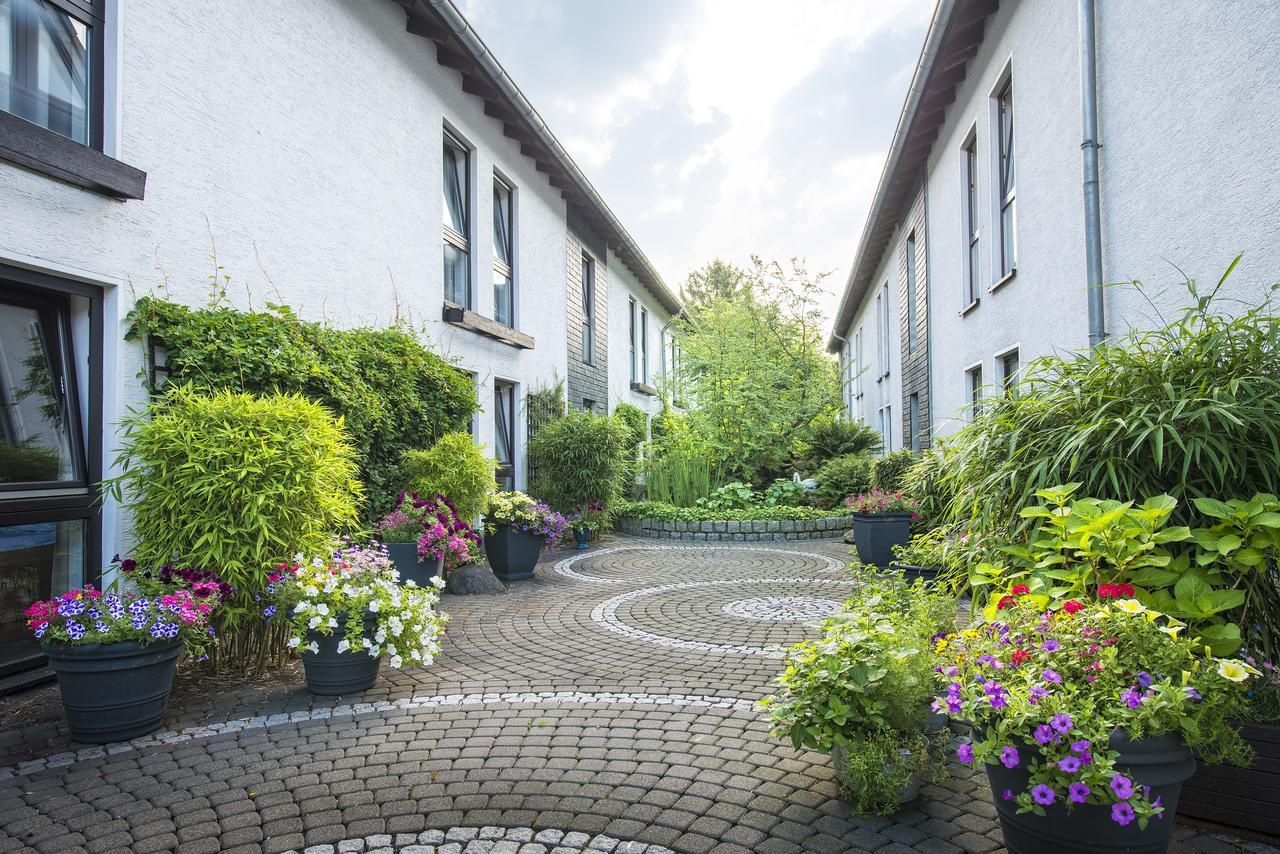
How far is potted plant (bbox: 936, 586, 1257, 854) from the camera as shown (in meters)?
2.03

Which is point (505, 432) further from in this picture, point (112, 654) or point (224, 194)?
point (112, 654)

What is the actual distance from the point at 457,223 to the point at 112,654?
721cm

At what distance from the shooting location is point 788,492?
12414 mm

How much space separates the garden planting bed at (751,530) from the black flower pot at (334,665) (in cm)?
730

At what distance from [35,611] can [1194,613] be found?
4816mm

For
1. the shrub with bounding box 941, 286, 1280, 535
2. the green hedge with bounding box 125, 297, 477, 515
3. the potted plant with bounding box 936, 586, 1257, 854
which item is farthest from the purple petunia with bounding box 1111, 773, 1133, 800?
the green hedge with bounding box 125, 297, 477, 515

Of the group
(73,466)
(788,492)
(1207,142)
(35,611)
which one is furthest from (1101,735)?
(788,492)

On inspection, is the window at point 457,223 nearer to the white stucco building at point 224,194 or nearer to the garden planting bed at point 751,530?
the white stucco building at point 224,194

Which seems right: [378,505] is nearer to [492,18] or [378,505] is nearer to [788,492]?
[788,492]

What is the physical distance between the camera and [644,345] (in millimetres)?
19828

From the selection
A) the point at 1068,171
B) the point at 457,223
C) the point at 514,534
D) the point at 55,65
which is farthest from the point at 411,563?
the point at 1068,171

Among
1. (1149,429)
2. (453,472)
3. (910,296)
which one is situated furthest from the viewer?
(910,296)

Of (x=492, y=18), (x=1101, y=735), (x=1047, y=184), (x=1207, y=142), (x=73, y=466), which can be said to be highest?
(x=492, y=18)

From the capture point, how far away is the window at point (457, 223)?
30.1ft
